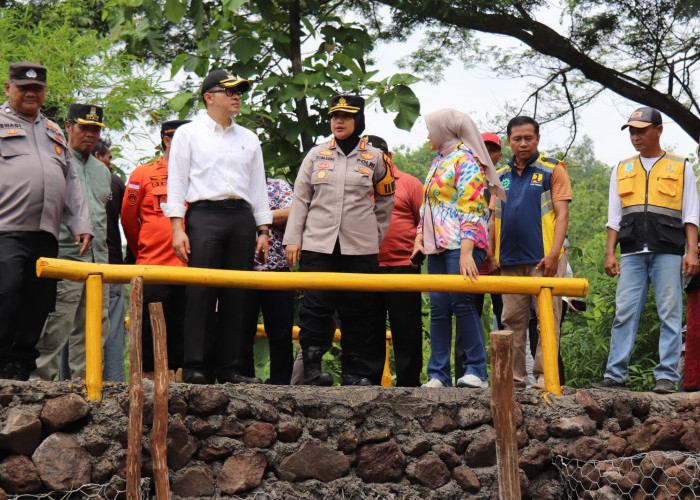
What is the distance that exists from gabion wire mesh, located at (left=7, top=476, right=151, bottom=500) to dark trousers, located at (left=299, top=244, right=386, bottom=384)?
1.22m

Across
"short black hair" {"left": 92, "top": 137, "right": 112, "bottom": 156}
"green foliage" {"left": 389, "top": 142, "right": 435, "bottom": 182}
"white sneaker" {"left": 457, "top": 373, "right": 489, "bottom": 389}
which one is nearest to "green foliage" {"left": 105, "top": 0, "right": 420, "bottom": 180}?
"short black hair" {"left": 92, "top": 137, "right": 112, "bottom": 156}

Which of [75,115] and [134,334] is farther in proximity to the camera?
[75,115]

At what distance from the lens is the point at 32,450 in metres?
4.48

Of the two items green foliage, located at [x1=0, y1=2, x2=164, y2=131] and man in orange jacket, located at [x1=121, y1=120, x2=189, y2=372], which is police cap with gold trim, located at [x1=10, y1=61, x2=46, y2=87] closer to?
man in orange jacket, located at [x1=121, y1=120, x2=189, y2=372]

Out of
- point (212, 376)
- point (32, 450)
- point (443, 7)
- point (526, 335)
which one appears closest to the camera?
point (32, 450)

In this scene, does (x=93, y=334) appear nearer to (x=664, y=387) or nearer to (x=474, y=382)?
(x=474, y=382)

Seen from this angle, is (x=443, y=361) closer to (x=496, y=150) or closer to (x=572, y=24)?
(x=496, y=150)

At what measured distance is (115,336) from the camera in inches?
246

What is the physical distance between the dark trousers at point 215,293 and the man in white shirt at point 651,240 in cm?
221

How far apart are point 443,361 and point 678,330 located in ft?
A: 4.55

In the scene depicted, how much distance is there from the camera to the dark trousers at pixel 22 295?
192 inches

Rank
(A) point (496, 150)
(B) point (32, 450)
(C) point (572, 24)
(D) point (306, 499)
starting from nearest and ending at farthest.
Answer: (B) point (32, 450) < (D) point (306, 499) < (A) point (496, 150) < (C) point (572, 24)

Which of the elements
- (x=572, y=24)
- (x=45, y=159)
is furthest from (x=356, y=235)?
(x=572, y=24)

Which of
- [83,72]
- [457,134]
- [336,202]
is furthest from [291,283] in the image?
[83,72]
